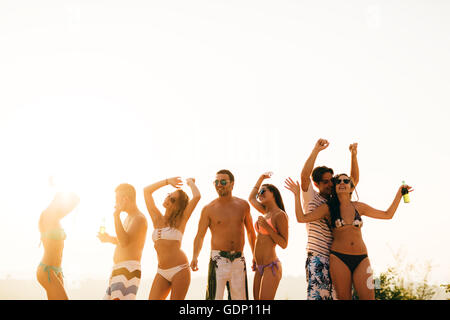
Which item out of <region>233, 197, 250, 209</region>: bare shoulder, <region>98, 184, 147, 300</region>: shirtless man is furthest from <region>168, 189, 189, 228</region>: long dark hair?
<region>233, 197, 250, 209</region>: bare shoulder

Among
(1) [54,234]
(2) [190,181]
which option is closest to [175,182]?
(2) [190,181]

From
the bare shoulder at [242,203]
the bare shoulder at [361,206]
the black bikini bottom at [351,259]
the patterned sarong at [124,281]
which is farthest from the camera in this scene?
the bare shoulder at [242,203]

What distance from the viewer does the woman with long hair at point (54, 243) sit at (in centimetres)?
848

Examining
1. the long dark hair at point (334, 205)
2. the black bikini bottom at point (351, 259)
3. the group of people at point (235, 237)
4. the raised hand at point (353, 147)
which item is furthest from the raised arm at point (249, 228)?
the raised hand at point (353, 147)

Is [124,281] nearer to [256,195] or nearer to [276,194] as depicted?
[256,195]

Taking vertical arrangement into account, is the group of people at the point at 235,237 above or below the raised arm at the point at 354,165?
below

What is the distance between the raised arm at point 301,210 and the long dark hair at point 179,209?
6.66ft

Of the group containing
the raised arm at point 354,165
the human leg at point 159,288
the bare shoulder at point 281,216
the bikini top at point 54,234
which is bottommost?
the human leg at point 159,288

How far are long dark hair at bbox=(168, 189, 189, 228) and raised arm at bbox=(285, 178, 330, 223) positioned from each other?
2.03 m

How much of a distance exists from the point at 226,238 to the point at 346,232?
2.28 metres

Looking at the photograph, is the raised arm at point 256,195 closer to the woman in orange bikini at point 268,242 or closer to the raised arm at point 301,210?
the woman in orange bikini at point 268,242
